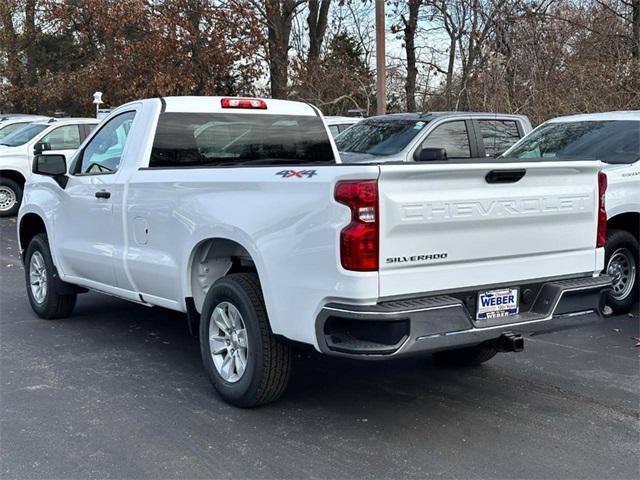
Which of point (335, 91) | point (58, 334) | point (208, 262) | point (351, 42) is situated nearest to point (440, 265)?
point (208, 262)

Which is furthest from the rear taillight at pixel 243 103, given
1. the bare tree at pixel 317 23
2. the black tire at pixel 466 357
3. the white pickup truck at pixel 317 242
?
the bare tree at pixel 317 23

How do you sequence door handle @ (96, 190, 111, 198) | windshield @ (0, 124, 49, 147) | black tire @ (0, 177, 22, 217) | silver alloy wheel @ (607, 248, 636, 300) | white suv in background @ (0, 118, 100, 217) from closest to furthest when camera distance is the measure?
1. door handle @ (96, 190, 111, 198)
2. silver alloy wheel @ (607, 248, 636, 300)
3. white suv in background @ (0, 118, 100, 217)
4. black tire @ (0, 177, 22, 217)
5. windshield @ (0, 124, 49, 147)

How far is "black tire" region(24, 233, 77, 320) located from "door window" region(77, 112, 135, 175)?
100cm

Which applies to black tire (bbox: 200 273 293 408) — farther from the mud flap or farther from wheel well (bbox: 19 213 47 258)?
wheel well (bbox: 19 213 47 258)

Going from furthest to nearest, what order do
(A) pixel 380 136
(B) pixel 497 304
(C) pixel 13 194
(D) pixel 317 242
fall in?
(C) pixel 13 194, (A) pixel 380 136, (B) pixel 497 304, (D) pixel 317 242

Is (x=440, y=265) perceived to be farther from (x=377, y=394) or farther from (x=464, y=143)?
(x=464, y=143)

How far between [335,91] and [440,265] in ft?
67.7

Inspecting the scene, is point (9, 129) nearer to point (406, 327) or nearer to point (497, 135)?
point (497, 135)

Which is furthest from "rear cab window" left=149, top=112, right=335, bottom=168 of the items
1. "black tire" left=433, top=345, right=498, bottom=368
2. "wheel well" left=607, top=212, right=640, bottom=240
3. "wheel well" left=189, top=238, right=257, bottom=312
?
"wheel well" left=607, top=212, right=640, bottom=240

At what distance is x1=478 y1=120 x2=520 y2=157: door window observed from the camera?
1079 cm

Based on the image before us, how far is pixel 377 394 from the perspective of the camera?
521 cm

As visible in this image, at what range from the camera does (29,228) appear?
7.83m

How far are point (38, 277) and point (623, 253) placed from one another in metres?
5.71

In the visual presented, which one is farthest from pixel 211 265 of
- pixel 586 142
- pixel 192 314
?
pixel 586 142
